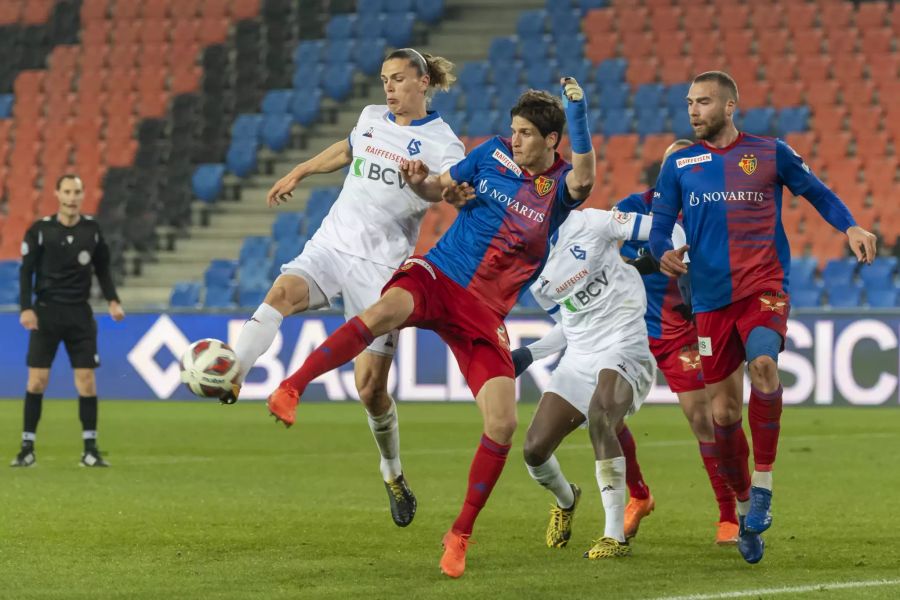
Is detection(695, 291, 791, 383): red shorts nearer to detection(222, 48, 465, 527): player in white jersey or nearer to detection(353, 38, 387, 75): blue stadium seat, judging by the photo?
detection(222, 48, 465, 527): player in white jersey

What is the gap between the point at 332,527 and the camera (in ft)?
26.2

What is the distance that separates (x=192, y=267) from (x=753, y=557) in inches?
669

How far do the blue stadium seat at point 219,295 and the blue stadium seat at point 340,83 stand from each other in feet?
16.8

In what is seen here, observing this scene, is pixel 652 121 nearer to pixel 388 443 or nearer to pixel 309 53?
pixel 309 53

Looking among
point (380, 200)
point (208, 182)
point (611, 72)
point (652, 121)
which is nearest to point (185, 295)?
point (208, 182)

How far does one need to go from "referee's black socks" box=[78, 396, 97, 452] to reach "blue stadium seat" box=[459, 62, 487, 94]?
13507mm

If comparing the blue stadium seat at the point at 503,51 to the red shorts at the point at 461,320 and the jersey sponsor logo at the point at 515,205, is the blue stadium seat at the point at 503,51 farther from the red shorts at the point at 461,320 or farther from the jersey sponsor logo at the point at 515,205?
the red shorts at the point at 461,320

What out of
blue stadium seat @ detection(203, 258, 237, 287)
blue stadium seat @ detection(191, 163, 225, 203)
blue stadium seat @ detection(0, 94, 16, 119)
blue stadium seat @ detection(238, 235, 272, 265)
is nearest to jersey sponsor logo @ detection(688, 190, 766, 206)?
blue stadium seat @ detection(203, 258, 237, 287)

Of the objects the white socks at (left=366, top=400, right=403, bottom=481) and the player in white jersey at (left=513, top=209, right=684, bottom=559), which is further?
the white socks at (left=366, top=400, right=403, bottom=481)

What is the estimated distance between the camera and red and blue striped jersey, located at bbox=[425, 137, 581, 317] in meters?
6.84

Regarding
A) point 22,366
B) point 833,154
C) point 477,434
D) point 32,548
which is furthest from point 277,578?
point 833,154

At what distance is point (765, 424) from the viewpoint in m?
6.69

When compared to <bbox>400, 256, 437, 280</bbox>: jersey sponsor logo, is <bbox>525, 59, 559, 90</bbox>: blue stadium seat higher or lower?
higher

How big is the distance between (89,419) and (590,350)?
16.6 feet
